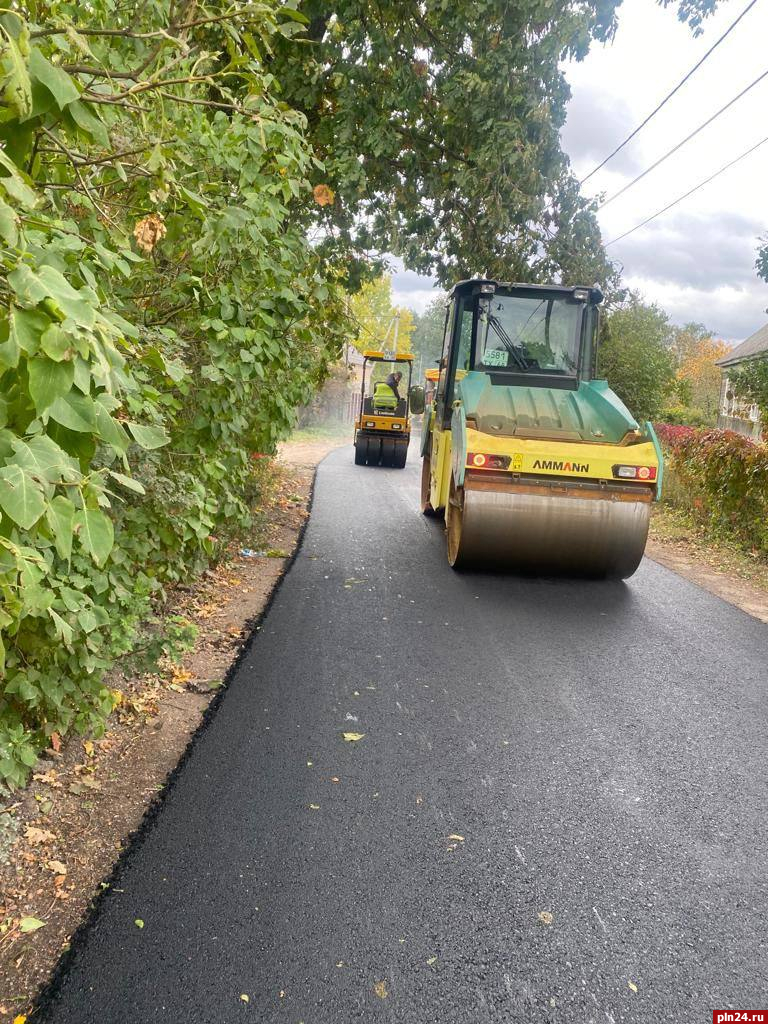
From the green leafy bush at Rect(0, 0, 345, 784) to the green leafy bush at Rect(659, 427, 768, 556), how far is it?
589 centimetres

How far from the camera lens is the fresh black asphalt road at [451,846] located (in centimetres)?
231

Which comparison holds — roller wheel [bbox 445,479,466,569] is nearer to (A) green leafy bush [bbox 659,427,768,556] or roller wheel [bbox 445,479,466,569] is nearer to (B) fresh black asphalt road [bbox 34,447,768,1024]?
(B) fresh black asphalt road [bbox 34,447,768,1024]

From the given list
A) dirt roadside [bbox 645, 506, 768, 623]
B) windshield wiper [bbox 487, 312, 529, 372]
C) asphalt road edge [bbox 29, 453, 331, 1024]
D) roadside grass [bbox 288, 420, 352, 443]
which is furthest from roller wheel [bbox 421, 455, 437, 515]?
roadside grass [bbox 288, 420, 352, 443]

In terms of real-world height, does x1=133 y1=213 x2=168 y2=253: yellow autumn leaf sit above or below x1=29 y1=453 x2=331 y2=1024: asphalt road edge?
above

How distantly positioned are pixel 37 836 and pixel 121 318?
220 centimetres

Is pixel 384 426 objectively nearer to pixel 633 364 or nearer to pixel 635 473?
pixel 633 364

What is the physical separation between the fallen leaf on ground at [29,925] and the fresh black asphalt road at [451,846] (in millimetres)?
168

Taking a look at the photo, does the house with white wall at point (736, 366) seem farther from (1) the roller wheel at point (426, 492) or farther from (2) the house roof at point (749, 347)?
(1) the roller wheel at point (426, 492)

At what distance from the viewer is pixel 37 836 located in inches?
115

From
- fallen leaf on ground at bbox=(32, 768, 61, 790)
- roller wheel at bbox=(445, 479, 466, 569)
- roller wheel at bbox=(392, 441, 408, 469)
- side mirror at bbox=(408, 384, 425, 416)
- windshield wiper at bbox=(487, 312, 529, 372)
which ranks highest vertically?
windshield wiper at bbox=(487, 312, 529, 372)

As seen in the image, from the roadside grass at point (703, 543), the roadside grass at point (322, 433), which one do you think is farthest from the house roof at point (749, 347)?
the roadside grass at point (703, 543)

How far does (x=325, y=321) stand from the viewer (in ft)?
22.4

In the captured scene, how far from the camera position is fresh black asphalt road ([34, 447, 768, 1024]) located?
2.31 m

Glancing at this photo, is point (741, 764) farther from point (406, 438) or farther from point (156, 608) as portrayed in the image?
point (406, 438)
